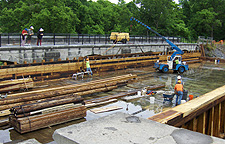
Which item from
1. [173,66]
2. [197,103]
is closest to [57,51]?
[173,66]

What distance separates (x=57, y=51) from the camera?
23250mm

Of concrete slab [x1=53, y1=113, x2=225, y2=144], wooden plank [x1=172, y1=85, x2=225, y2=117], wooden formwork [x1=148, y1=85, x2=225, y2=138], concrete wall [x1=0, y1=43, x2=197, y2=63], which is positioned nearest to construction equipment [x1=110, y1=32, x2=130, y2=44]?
concrete wall [x1=0, y1=43, x2=197, y2=63]

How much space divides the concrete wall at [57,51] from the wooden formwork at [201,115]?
49.1 ft

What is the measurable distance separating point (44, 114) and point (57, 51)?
45.8 feet

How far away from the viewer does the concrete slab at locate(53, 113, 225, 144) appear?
3.76 metres

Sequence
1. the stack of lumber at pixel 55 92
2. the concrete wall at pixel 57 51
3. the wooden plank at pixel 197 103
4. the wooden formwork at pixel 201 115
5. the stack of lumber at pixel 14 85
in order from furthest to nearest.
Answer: the concrete wall at pixel 57 51 < the stack of lumber at pixel 14 85 < the stack of lumber at pixel 55 92 < the wooden plank at pixel 197 103 < the wooden formwork at pixel 201 115

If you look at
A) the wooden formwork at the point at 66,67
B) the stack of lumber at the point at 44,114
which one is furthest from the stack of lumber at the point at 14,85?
the stack of lumber at the point at 44,114

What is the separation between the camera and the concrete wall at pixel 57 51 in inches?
786

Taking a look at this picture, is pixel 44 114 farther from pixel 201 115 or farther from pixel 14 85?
pixel 201 115

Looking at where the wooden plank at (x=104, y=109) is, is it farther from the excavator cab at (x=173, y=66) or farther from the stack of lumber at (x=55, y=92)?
the excavator cab at (x=173, y=66)

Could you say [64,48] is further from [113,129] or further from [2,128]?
[113,129]

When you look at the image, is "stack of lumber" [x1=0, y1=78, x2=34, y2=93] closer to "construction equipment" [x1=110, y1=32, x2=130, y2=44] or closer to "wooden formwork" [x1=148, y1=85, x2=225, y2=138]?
"wooden formwork" [x1=148, y1=85, x2=225, y2=138]

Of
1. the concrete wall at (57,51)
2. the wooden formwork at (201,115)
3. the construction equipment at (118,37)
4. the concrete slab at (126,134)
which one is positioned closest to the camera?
the concrete slab at (126,134)

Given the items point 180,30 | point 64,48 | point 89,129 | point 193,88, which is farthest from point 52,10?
point 180,30
